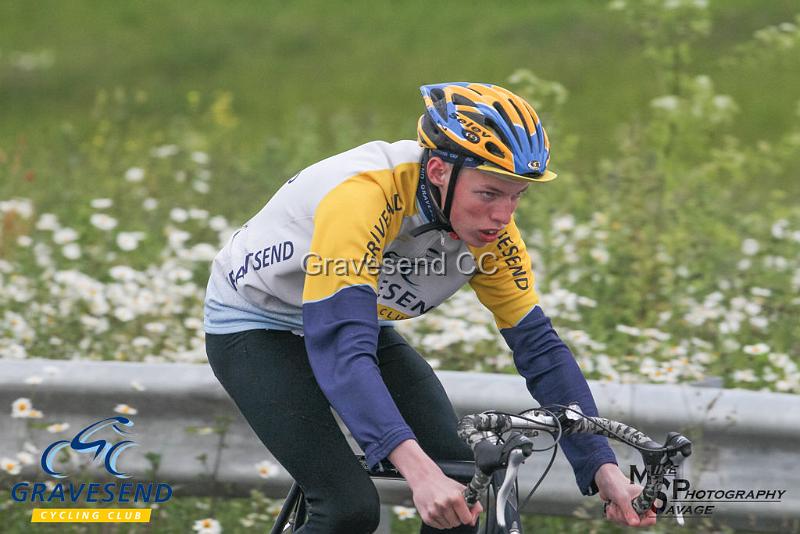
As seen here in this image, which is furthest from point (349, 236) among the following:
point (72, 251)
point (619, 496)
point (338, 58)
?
point (338, 58)

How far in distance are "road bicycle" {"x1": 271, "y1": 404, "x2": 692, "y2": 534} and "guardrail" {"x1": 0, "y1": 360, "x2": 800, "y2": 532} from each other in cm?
113

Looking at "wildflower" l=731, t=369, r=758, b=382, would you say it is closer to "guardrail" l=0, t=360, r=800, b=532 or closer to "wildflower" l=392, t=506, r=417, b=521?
"guardrail" l=0, t=360, r=800, b=532

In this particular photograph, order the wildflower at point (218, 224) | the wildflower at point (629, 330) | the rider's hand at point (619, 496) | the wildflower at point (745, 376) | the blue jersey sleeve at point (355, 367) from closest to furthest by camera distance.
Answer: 1. the blue jersey sleeve at point (355, 367)
2. the rider's hand at point (619, 496)
3. the wildflower at point (745, 376)
4. the wildflower at point (629, 330)
5. the wildflower at point (218, 224)

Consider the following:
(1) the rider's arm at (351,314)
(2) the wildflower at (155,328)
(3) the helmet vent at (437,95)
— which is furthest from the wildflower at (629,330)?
(1) the rider's arm at (351,314)

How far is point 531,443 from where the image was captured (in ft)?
9.75

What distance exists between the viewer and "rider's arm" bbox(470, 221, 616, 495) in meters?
3.70

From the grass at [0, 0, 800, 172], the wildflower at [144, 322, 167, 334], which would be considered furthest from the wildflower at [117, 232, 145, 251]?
the grass at [0, 0, 800, 172]

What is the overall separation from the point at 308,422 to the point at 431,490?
Result: 0.60m

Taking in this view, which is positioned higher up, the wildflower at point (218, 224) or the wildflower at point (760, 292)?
the wildflower at point (218, 224)

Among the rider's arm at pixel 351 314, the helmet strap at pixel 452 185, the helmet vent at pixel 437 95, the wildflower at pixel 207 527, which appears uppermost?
the helmet vent at pixel 437 95

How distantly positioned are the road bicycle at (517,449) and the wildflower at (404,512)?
4.54ft

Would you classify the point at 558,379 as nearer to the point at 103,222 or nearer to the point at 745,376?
the point at 745,376

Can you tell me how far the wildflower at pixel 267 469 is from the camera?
15.2 feet

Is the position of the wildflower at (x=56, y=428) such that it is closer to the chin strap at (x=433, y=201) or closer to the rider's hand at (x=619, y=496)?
the chin strap at (x=433, y=201)
